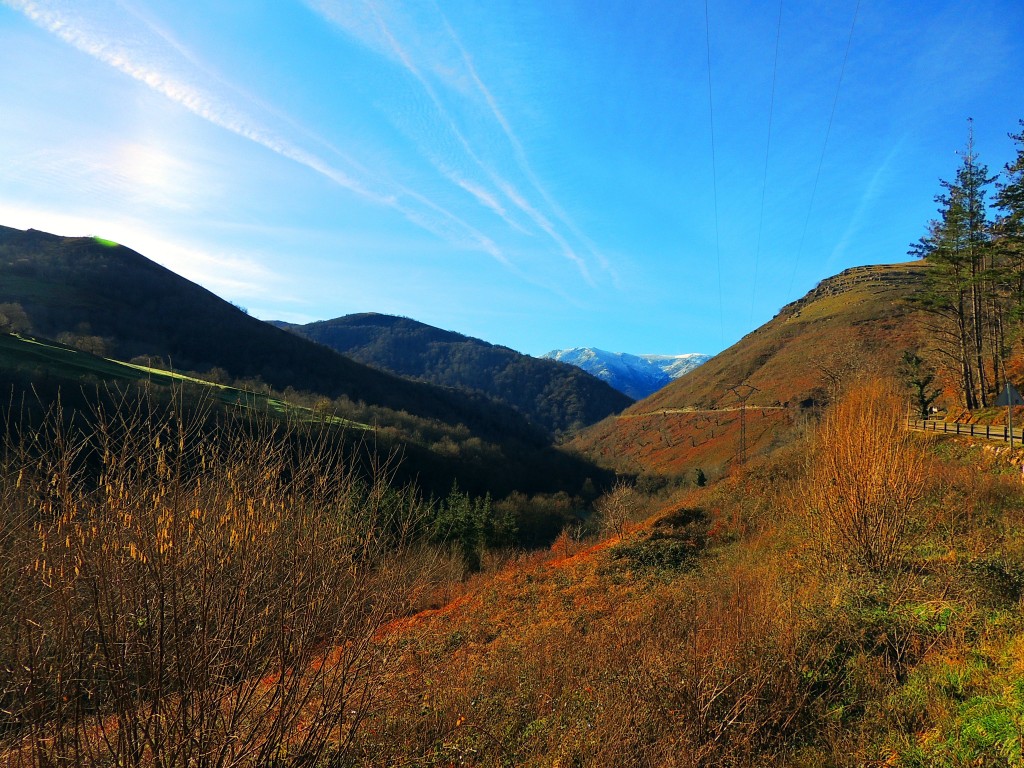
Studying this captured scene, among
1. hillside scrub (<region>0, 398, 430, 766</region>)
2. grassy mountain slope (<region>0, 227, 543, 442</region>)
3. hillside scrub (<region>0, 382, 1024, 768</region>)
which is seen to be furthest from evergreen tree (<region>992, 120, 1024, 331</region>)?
grassy mountain slope (<region>0, 227, 543, 442</region>)

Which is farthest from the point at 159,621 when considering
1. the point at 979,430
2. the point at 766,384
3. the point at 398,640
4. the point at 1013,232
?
the point at 766,384

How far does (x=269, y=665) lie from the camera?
3326 mm

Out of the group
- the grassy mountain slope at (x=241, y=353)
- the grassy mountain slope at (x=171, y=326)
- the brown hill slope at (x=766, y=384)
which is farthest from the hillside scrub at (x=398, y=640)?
the grassy mountain slope at (x=171, y=326)

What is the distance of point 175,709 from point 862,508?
10342 millimetres

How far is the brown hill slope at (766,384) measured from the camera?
65.8 meters

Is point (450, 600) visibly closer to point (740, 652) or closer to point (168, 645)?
point (740, 652)

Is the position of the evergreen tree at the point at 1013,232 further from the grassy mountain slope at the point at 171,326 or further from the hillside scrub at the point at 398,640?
the grassy mountain slope at the point at 171,326

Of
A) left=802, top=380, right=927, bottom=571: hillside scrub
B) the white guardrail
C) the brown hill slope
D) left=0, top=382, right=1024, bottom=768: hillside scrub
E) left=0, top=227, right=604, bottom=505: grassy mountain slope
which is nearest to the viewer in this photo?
left=0, top=382, right=1024, bottom=768: hillside scrub

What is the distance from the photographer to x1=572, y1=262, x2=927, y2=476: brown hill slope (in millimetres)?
65750

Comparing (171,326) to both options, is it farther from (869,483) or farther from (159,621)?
(869,483)

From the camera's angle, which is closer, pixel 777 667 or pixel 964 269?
pixel 777 667

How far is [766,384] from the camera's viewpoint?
8075cm

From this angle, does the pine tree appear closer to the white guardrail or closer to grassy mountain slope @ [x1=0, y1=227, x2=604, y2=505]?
the white guardrail

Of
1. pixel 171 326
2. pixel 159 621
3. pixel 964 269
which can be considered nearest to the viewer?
pixel 159 621
